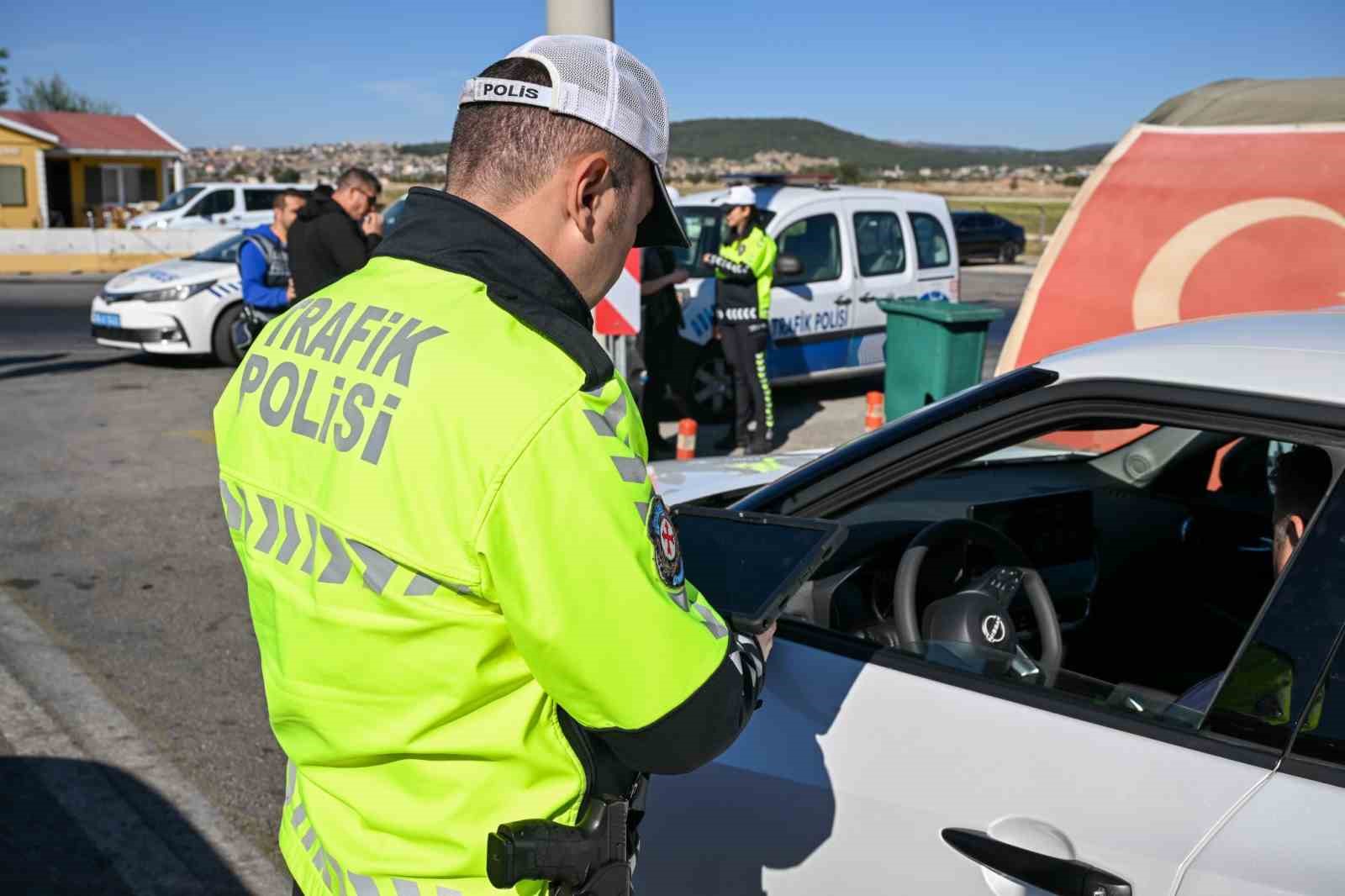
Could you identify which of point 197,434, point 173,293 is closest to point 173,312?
point 173,293

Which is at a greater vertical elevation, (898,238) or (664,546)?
(898,238)

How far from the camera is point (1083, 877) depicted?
1720 millimetres

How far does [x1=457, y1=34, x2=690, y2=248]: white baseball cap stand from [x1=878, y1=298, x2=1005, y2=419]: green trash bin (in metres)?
6.83

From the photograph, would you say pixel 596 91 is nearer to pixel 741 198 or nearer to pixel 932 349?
pixel 932 349

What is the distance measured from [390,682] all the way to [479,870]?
245 mm

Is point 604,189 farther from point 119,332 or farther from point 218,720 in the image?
point 119,332

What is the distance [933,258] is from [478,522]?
34.4ft

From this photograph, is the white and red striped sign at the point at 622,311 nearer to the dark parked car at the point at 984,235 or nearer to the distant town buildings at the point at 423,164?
the dark parked car at the point at 984,235

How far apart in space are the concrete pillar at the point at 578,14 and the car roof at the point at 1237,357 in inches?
149

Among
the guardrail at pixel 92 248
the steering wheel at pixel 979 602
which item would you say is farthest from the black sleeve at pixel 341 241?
the guardrail at pixel 92 248

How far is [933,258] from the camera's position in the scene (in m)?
11.3

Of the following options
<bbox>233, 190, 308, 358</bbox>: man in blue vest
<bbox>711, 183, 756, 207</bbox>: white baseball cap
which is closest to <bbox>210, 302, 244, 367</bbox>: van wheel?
<bbox>233, 190, 308, 358</bbox>: man in blue vest

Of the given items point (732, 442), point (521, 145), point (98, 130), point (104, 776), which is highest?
point (98, 130)

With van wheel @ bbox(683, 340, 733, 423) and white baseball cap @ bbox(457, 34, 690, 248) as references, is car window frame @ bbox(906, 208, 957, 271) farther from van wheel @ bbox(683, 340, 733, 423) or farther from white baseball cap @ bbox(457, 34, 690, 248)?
white baseball cap @ bbox(457, 34, 690, 248)
